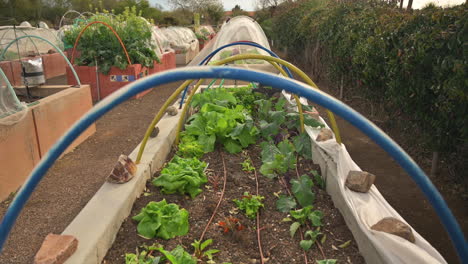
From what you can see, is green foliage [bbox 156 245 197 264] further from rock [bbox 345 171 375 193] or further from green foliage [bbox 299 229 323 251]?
rock [bbox 345 171 375 193]

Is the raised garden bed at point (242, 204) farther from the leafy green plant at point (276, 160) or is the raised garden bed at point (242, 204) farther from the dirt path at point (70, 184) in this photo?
the dirt path at point (70, 184)

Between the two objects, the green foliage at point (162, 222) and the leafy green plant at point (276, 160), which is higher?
the leafy green plant at point (276, 160)

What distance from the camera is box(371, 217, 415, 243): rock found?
1.85 m

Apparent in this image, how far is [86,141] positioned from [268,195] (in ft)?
10.4

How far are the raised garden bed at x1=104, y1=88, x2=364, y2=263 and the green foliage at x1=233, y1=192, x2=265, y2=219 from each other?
1cm

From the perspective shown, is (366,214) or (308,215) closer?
(366,214)

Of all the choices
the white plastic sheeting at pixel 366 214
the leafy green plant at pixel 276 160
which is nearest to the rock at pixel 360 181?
the white plastic sheeting at pixel 366 214

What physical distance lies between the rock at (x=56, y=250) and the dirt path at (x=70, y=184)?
0.82 m

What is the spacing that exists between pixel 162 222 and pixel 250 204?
0.67m

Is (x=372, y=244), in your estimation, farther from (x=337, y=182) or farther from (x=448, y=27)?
(x=448, y=27)

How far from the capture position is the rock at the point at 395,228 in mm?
1854

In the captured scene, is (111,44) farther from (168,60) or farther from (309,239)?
(309,239)

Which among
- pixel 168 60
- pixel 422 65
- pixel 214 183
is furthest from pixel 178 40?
pixel 214 183

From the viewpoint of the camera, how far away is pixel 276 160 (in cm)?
288
